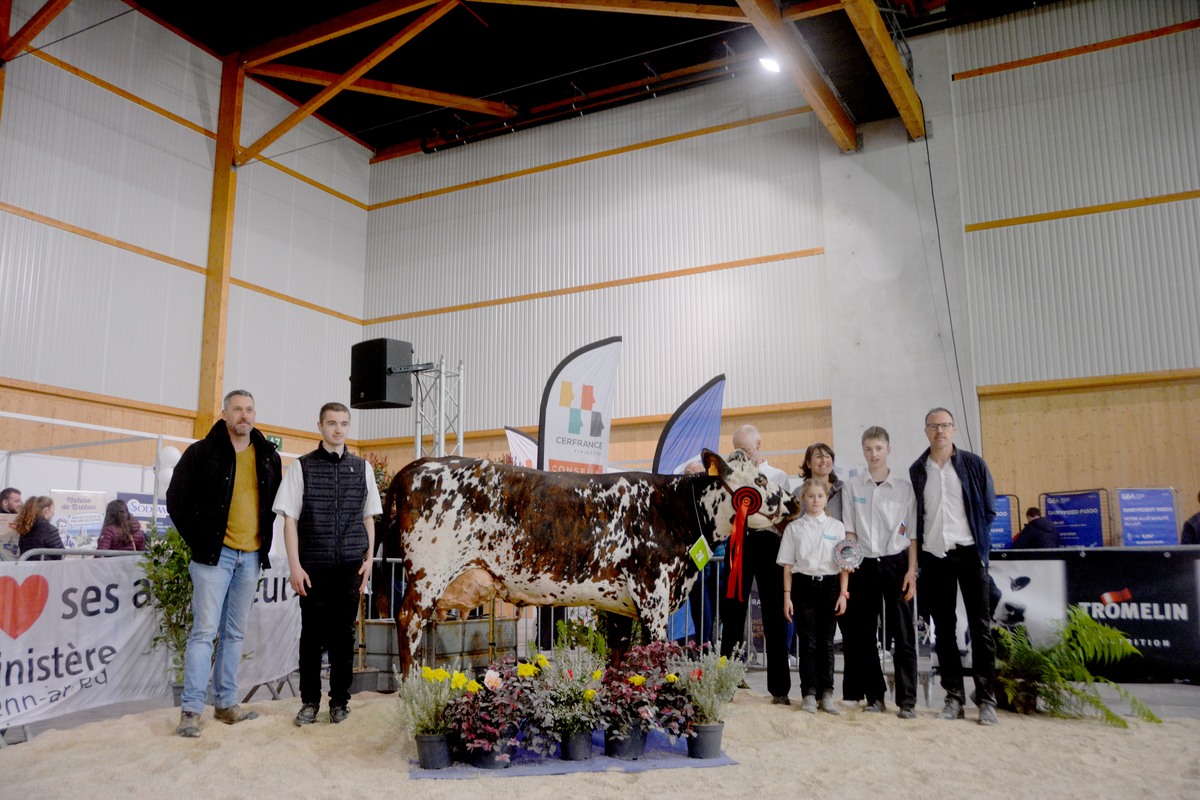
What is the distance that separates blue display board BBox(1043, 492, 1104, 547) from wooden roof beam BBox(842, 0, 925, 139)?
683 centimetres

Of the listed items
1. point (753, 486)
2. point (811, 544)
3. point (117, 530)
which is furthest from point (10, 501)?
point (811, 544)

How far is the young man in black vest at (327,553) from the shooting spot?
5062 millimetres

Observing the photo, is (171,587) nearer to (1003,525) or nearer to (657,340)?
(1003,525)

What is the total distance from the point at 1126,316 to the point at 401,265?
51.0ft

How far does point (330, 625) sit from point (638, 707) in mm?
2028

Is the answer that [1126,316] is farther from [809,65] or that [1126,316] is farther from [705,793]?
[705,793]

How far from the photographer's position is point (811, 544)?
5.71m

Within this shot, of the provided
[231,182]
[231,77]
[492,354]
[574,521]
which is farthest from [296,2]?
[574,521]

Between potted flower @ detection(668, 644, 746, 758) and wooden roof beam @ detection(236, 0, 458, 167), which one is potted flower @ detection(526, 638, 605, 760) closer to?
potted flower @ detection(668, 644, 746, 758)

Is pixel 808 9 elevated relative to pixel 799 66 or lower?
elevated

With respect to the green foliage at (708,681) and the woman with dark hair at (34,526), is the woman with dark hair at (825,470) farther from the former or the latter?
the woman with dark hair at (34,526)

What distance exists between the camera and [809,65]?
13.6m

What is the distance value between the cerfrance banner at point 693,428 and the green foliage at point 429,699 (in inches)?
198

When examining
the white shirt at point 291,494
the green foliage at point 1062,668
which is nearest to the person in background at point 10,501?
the white shirt at point 291,494
